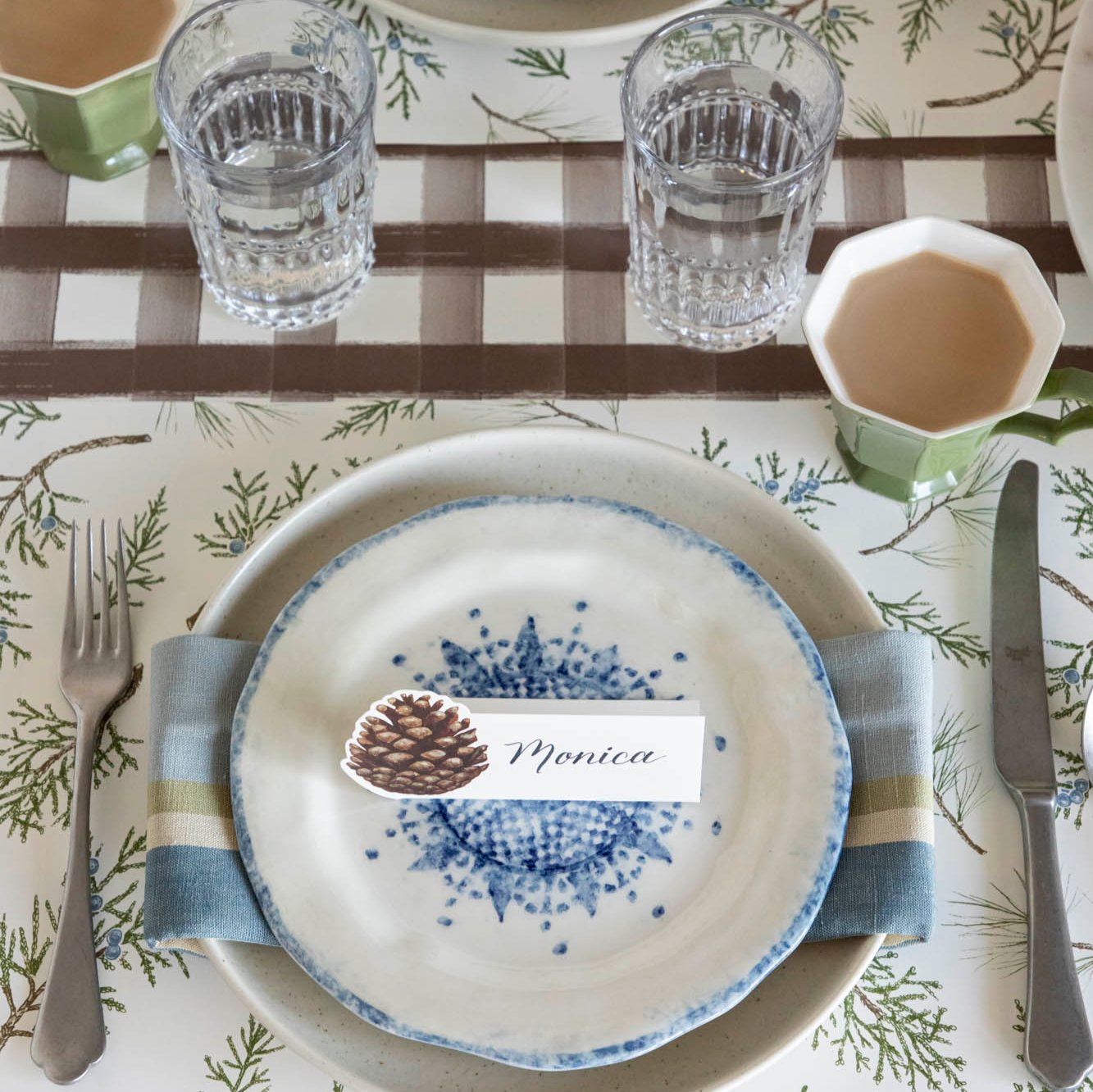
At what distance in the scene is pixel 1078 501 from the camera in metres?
0.87

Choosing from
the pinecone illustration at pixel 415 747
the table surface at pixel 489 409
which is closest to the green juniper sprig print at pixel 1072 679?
the table surface at pixel 489 409

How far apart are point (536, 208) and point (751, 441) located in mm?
243

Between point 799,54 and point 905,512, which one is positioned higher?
point 799,54

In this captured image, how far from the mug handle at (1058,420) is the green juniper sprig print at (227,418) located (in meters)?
0.48

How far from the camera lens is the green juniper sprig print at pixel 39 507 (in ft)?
2.83

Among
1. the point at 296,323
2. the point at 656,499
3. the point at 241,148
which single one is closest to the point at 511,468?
the point at 656,499

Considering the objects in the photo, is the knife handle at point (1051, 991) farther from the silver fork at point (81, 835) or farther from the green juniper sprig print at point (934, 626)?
the silver fork at point (81, 835)

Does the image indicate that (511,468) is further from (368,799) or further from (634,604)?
(368,799)

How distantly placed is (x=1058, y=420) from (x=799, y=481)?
169mm

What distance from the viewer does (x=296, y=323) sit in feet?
3.03

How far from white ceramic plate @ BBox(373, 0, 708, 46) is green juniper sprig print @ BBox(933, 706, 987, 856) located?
544 millimetres

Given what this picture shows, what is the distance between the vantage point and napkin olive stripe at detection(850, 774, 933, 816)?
28.2 inches

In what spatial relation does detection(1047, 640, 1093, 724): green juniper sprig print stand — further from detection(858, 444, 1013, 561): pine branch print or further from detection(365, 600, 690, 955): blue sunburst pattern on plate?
detection(365, 600, 690, 955): blue sunburst pattern on plate

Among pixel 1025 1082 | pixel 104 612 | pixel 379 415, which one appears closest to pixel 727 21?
pixel 379 415
